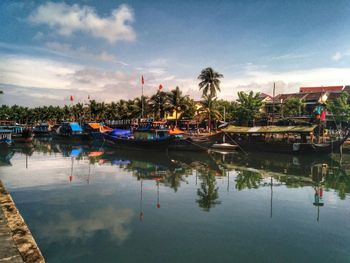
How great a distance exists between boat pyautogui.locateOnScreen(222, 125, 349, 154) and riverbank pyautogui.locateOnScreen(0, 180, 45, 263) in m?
30.3

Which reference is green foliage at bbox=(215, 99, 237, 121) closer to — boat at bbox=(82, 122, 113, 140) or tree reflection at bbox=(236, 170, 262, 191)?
boat at bbox=(82, 122, 113, 140)

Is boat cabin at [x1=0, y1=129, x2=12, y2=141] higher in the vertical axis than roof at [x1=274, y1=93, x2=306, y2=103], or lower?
lower

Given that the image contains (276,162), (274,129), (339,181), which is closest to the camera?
(339,181)

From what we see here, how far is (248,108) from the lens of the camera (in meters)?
46.9

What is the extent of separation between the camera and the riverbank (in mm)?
7109

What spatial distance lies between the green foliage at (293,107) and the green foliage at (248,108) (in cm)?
625

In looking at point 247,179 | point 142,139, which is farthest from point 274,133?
point 142,139

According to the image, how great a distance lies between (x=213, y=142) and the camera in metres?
36.5

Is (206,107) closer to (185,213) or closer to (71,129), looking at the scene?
(71,129)

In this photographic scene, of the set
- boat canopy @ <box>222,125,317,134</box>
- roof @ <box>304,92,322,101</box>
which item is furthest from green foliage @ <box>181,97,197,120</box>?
roof @ <box>304,92,322,101</box>

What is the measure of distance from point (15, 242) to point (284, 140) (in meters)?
33.7

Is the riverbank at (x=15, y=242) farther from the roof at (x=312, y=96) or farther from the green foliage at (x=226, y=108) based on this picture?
the roof at (x=312, y=96)

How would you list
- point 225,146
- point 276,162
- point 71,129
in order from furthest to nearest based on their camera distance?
point 71,129
point 225,146
point 276,162

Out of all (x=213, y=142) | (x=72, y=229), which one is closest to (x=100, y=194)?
(x=72, y=229)
